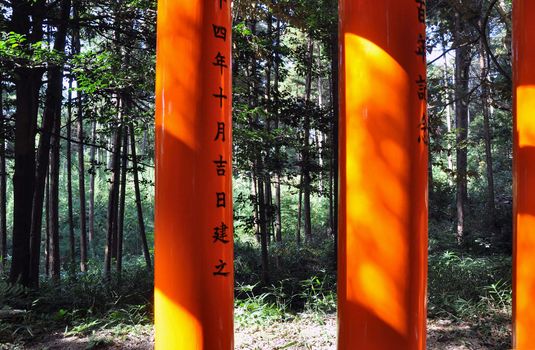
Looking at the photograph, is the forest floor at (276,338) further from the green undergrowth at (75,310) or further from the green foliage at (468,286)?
the green foliage at (468,286)

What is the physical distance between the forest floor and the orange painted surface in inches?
107

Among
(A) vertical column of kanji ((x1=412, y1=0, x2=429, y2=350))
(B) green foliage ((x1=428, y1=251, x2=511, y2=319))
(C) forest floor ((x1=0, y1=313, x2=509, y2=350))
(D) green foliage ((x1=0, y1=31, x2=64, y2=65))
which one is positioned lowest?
(C) forest floor ((x1=0, y1=313, x2=509, y2=350))

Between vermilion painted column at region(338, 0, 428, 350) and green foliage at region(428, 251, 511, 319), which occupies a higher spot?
vermilion painted column at region(338, 0, 428, 350)

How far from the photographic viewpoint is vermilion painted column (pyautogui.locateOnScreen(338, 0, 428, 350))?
1.32m

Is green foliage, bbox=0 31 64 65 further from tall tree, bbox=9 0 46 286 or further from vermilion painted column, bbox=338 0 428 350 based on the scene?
vermilion painted column, bbox=338 0 428 350

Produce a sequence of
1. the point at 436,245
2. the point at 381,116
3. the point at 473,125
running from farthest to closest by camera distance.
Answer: the point at 473,125, the point at 436,245, the point at 381,116

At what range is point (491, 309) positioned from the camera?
5.75 metres

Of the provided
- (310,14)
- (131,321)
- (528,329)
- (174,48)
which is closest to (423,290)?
(528,329)

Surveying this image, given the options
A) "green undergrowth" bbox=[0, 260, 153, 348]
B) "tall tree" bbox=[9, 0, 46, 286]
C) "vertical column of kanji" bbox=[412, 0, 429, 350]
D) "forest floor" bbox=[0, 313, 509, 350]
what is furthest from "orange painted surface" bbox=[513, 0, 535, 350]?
"tall tree" bbox=[9, 0, 46, 286]

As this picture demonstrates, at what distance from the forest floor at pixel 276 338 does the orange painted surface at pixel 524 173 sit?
2.73 meters

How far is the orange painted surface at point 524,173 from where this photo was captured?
6.79ft

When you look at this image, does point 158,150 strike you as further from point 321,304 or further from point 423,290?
point 321,304

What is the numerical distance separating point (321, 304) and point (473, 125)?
19435mm

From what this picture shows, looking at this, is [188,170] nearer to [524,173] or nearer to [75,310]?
[524,173]
